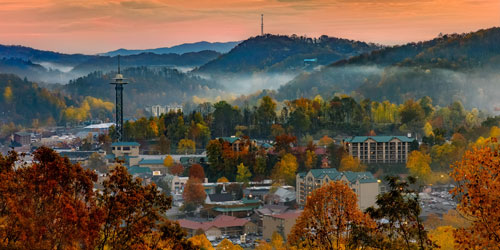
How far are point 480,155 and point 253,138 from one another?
134 ft

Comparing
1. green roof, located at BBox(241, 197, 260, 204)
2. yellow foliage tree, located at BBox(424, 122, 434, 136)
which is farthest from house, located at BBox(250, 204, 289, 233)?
yellow foliage tree, located at BBox(424, 122, 434, 136)

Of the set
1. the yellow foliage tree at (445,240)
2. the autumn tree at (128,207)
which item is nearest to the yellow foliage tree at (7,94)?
the yellow foliage tree at (445,240)

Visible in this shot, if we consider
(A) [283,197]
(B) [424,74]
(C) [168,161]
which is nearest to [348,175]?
(A) [283,197]

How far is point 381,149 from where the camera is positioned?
43719 mm

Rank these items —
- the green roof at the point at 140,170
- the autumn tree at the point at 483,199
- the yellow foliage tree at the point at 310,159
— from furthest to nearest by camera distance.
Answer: the green roof at the point at 140,170 → the yellow foliage tree at the point at 310,159 → the autumn tree at the point at 483,199

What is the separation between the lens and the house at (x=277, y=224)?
31.6m

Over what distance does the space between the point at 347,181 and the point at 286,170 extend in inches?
254

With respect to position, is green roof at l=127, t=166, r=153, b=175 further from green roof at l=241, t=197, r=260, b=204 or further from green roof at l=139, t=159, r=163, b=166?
green roof at l=241, t=197, r=260, b=204

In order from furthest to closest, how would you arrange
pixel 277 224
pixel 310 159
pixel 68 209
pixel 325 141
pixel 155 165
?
pixel 325 141, pixel 155 165, pixel 310 159, pixel 277 224, pixel 68 209

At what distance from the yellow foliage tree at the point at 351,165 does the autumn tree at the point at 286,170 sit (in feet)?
6.49

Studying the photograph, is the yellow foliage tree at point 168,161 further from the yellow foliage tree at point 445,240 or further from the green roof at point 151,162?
the yellow foliage tree at point 445,240

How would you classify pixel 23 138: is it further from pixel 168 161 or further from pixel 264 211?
pixel 264 211

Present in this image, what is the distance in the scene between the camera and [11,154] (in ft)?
42.2

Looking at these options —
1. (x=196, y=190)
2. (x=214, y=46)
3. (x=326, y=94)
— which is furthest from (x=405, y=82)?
(x=214, y=46)
